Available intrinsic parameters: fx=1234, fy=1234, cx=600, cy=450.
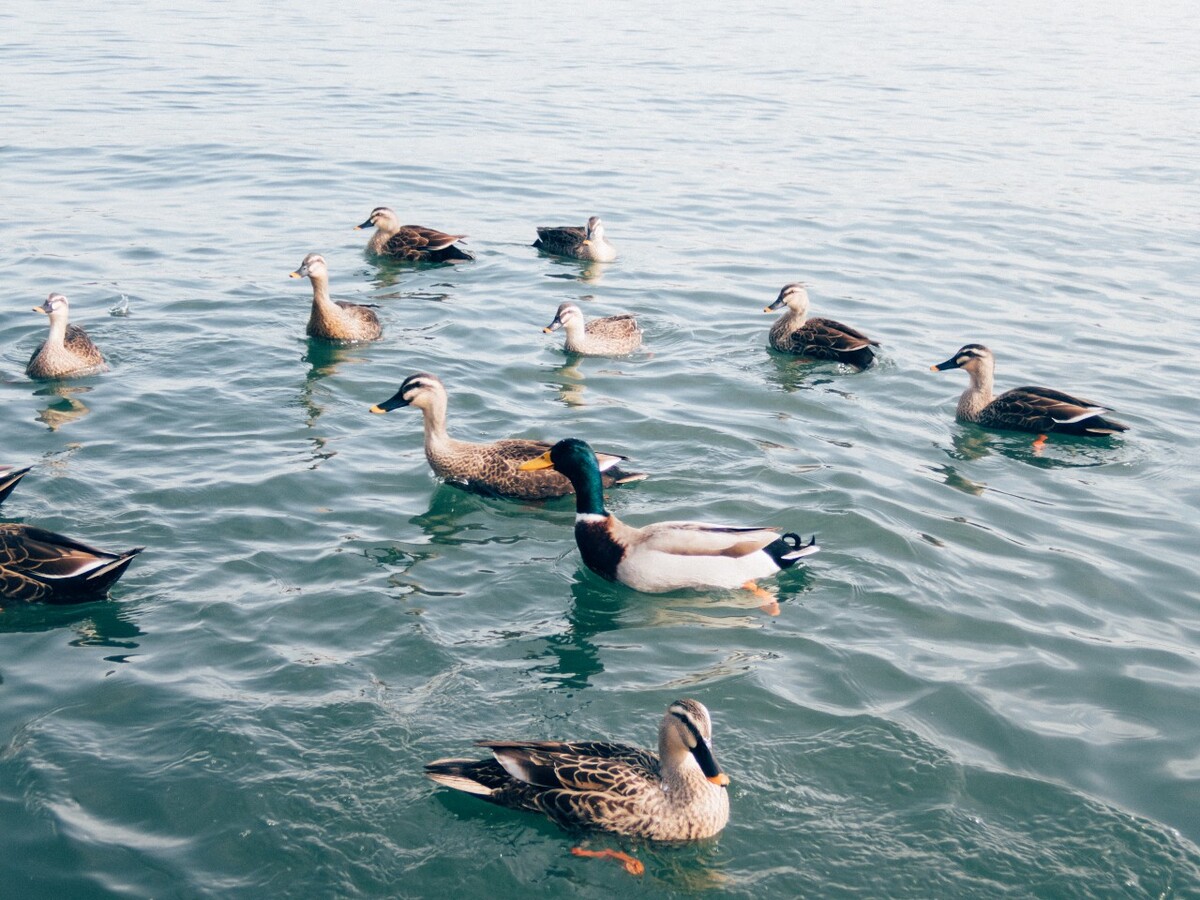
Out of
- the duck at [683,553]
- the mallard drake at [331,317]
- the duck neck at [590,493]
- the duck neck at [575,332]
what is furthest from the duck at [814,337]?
the duck neck at [590,493]

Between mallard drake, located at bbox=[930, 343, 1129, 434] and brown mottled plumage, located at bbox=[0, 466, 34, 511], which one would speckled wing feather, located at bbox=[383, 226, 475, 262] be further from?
brown mottled plumage, located at bbox=[0, 466, 34, 511]

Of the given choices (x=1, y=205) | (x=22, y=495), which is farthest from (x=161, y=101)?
(x=22, y=495)

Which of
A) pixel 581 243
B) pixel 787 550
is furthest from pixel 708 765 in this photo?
pixel 581 243

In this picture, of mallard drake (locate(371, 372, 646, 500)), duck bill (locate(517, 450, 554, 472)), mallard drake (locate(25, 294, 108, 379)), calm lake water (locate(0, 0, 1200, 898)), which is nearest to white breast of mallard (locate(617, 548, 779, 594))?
calm lake water (locate(0, 0, 1200, 898))

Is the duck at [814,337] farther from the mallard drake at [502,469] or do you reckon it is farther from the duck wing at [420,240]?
the duck wing at [420,240]

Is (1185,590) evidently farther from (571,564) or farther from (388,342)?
(388,342)

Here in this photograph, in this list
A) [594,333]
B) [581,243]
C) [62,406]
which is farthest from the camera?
[581,243]

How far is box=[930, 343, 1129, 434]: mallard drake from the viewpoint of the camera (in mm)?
13844

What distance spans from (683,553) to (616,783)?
314cm

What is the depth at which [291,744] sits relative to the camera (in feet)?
26.4

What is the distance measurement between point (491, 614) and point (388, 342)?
754cm

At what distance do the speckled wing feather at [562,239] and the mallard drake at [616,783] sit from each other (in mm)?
14244

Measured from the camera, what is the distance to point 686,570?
10336 mm

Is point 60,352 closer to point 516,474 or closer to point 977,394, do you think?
point 516,474
